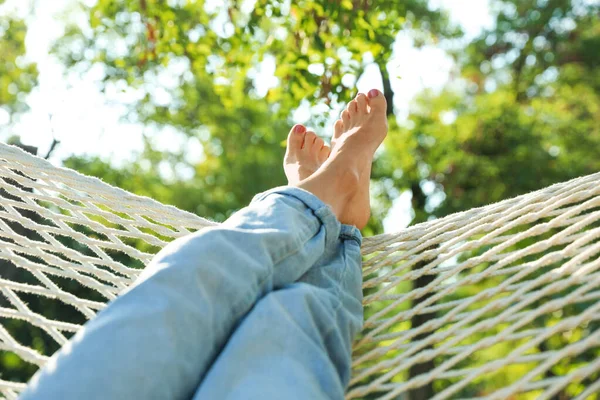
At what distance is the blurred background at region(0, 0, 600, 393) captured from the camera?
18.6 ft

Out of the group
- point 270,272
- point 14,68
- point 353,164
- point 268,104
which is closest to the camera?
point 270,272

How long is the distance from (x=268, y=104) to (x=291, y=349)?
7.67 metres

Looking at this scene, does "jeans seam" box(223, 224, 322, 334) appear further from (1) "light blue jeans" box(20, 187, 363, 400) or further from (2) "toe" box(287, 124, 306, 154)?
(2) "toe" box(287, 124, 306, 154)

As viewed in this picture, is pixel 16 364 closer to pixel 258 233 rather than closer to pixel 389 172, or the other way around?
pixel 389 172

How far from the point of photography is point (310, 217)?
3.54 feet

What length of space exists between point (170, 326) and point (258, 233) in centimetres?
24

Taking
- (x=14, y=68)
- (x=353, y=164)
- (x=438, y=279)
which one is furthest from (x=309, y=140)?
(x=14, y=68)

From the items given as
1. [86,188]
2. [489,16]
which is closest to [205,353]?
[86,188]

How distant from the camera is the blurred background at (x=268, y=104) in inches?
223

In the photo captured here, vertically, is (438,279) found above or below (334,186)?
below

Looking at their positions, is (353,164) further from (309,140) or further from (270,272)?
(270,272)

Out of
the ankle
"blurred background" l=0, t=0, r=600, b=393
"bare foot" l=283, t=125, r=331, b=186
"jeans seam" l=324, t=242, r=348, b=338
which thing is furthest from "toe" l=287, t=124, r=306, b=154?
"blurred background" l=0, t=0, r=600, b=393

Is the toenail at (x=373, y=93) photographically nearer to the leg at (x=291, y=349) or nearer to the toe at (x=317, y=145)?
the toe at (x=317, y=145)

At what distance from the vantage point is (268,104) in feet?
Result: 27.2
